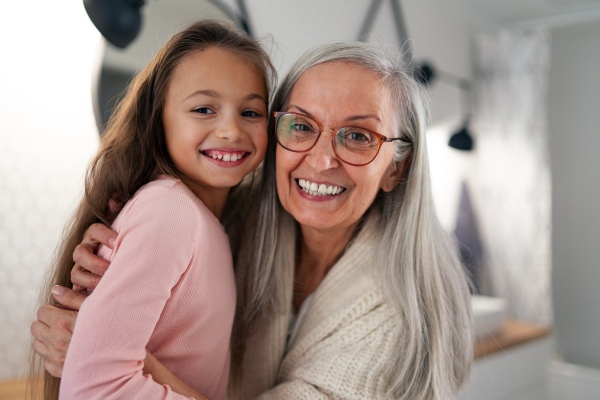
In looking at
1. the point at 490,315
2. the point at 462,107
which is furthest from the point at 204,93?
the point at 462,107

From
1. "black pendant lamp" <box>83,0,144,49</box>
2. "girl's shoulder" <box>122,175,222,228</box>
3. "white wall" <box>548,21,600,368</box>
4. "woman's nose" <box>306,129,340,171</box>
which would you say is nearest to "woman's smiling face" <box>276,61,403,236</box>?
"woman's nose" <box>306,129,340,171</box>

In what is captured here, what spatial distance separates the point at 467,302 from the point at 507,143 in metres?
1.92

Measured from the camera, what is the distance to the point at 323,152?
947 mm

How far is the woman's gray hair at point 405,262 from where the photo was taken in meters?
0.94

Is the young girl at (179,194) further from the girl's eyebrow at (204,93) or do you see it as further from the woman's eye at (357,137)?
the woman's eye at (357,137)

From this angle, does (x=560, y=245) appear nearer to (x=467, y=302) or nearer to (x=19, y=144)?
(x=467, y=302)

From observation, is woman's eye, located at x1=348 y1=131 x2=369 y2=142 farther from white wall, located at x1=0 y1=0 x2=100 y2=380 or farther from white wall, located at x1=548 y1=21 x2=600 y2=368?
white wall, located at x1=548 y1=21 x2=600 y2=368

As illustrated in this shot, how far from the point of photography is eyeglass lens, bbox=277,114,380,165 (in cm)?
95

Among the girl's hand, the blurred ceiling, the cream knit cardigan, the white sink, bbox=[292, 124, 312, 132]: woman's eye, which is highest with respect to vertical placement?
the blurred ceiling

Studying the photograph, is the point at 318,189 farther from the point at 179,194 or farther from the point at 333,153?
the point at 179,194

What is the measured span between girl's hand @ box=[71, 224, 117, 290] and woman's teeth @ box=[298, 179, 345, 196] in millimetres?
390

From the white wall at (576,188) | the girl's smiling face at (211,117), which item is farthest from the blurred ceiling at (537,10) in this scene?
the girl's smiling face at (211,117)

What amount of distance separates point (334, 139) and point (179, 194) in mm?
338

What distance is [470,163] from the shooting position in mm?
2707
